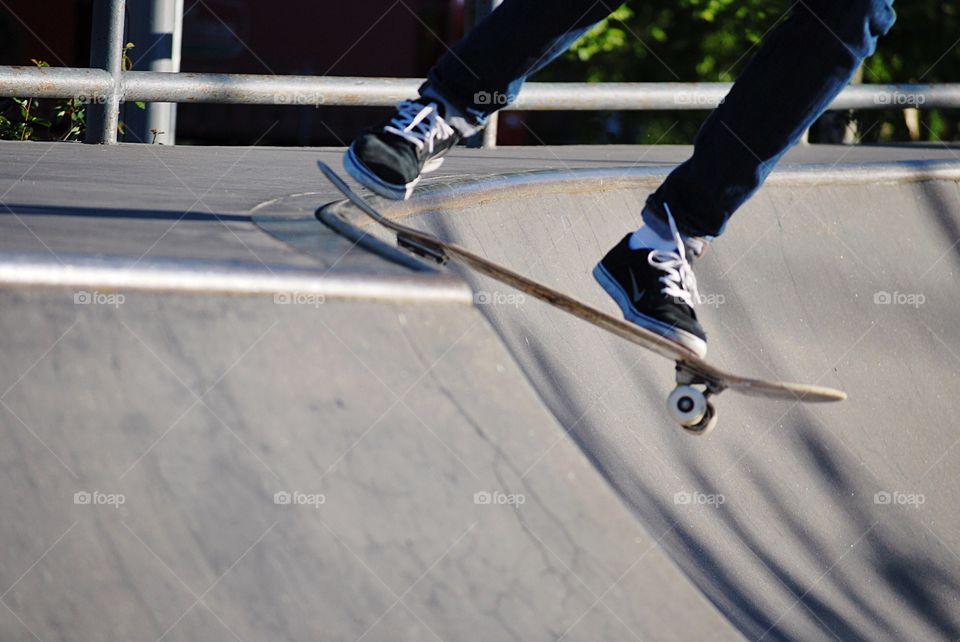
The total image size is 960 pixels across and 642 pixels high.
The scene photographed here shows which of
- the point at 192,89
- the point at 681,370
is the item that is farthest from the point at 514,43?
the point at 192,89

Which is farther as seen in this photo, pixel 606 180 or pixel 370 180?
pixel 606 180

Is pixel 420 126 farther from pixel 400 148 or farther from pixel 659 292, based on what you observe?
pixel 659 292

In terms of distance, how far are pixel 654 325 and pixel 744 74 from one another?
1.81ft

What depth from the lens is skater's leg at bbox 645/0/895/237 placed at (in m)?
2.26

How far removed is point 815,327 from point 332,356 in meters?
2.28

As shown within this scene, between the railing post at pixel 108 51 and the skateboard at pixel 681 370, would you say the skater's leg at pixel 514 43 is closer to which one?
the skateboard at pixel 681 370

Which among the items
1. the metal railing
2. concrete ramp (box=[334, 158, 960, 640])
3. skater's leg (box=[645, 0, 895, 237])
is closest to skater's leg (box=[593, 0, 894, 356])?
skater's leg (box=[645, 0, 895, 237])

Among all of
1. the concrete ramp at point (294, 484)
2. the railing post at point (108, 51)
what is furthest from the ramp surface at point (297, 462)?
the railing post at point (108, 51)

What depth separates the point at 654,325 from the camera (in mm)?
2322

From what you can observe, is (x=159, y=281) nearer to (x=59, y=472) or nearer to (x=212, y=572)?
(x=59, y=472)

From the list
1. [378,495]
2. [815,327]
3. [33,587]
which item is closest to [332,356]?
[378,495]

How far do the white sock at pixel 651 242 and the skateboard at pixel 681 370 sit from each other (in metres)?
0.29

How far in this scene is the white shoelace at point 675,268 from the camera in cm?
238

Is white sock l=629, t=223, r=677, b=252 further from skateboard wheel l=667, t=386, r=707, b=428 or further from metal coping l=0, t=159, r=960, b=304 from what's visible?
metal coping l=0, t=159, r=960, b=304
